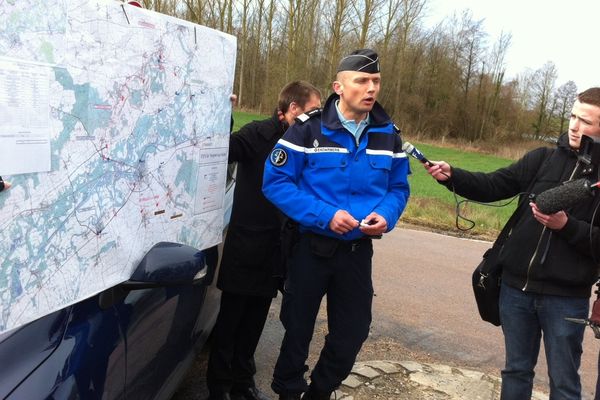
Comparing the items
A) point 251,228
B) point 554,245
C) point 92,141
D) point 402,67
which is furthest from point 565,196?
point 402,67

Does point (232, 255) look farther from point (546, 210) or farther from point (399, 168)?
point (546, 210)

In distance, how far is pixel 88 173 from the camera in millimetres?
1760

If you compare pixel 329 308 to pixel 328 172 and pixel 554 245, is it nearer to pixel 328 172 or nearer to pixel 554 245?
pixel 328 172

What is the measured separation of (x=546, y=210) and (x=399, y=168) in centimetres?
80

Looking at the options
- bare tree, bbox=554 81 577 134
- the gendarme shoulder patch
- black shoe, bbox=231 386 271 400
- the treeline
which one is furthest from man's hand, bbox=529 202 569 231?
bare tree, bbox=554 81 577 134

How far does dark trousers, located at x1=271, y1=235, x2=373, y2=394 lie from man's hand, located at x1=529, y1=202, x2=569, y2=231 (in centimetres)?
84

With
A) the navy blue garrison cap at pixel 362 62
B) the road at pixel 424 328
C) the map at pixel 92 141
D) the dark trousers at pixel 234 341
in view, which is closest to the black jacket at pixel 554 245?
the navy blue garrison cap at pixel 362 62

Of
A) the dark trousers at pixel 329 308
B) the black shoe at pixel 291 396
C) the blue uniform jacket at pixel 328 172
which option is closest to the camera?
the blue uniform jacket at pixel 328 172

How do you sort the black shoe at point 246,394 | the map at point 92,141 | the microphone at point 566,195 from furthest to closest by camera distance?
the black shoe at point 246,394 → the microphone at point 566,195 → the map at point 92,141

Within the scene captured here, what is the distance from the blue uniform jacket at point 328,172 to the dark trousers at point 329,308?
0.49ft

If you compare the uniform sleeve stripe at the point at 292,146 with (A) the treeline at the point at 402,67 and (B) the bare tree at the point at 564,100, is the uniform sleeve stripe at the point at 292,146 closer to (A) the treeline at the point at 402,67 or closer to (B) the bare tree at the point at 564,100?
(A) the treeline at the point at 402,67

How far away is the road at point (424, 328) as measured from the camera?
4086mm

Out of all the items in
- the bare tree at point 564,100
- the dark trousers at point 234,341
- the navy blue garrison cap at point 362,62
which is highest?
the bare tree at point 564,100

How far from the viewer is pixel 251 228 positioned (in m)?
2.97
